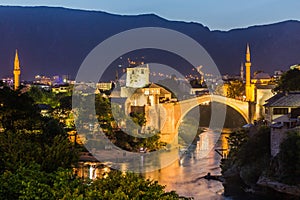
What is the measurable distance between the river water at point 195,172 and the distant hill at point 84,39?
7125cm

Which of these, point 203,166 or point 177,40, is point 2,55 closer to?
point 177,40

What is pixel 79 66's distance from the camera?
10231 centimetres

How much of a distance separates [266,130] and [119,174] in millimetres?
11789

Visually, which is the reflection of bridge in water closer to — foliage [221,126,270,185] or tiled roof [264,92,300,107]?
tiled roof [264,92,300,107]

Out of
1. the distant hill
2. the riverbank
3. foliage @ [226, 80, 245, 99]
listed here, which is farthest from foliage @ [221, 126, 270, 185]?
the distant hill

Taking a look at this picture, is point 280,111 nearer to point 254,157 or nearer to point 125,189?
point 254,157

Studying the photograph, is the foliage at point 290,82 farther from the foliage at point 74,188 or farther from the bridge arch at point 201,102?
the foliage at point 74,188

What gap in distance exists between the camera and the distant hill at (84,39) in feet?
333

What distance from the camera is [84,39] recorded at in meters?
109

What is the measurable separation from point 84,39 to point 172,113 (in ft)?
267

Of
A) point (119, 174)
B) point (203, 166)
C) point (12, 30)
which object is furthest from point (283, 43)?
point (119, 174)

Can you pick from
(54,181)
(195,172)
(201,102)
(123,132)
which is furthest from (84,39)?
(54,181)

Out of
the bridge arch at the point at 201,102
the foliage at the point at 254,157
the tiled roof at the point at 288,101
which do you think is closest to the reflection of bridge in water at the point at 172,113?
the bridge arch at the point at 201,102

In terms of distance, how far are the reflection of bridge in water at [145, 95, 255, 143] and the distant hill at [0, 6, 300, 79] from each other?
66.7 metres
